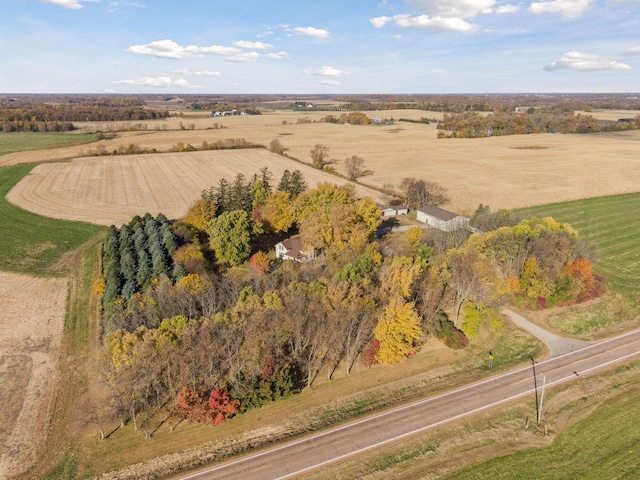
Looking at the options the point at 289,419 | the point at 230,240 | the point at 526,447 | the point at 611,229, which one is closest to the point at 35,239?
the point at 230,240

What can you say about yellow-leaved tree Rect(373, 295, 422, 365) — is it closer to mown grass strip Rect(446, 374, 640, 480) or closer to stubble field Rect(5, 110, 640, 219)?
mown grass strip Rect(446, 374, 640, 480)

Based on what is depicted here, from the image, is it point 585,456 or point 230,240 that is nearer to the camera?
point 585,456

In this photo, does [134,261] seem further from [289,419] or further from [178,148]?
[178,148]

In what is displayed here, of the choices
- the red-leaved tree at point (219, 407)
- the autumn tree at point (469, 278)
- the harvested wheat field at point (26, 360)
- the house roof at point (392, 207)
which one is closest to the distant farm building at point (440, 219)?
the house roof at point (392, 207)

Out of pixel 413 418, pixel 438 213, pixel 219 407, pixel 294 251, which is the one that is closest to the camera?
pixel 219 407

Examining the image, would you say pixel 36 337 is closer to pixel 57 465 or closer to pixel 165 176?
pixel 57 465

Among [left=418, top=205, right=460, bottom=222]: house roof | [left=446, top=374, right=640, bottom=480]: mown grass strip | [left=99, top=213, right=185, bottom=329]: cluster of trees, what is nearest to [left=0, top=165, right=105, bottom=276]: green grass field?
[left=99, top=213, right=185, bottom=329]: cluster of trees
